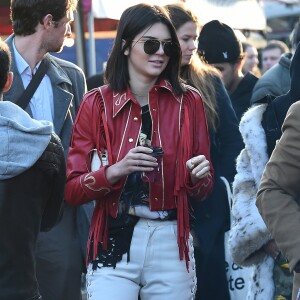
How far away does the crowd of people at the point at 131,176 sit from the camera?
3711mm

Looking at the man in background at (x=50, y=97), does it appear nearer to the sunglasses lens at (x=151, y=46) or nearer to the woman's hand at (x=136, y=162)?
the sunglasses lens at (x=151, y=46)

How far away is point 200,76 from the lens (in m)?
5.63

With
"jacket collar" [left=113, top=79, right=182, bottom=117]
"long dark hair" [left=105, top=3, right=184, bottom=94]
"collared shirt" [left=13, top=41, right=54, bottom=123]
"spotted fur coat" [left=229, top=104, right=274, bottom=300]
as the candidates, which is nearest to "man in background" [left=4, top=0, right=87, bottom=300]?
"collared shirt" [left=13, top=41, right=54, bottom=123]

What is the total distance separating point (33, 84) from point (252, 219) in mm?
1442

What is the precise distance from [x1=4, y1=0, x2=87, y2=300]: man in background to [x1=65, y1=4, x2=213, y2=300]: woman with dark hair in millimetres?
670

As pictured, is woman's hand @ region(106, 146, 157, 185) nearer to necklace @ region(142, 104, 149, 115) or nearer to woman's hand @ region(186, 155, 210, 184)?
woman's hand @ region(186, 155, 210, 184)

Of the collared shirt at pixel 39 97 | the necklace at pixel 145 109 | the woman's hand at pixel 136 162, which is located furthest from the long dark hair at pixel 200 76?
the woman's hand at pixel 136 162

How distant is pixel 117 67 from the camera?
190 inches

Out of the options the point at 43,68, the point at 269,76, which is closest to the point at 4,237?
the point at 43,68

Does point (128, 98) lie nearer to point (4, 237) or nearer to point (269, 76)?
point (4, 237)

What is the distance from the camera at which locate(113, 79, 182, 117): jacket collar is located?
4648 mm

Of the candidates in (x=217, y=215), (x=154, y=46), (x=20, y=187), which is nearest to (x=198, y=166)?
(x=154, y=46)

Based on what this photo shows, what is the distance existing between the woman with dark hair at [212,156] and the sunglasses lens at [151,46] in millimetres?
869

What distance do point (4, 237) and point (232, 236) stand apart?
1481 millimetres
